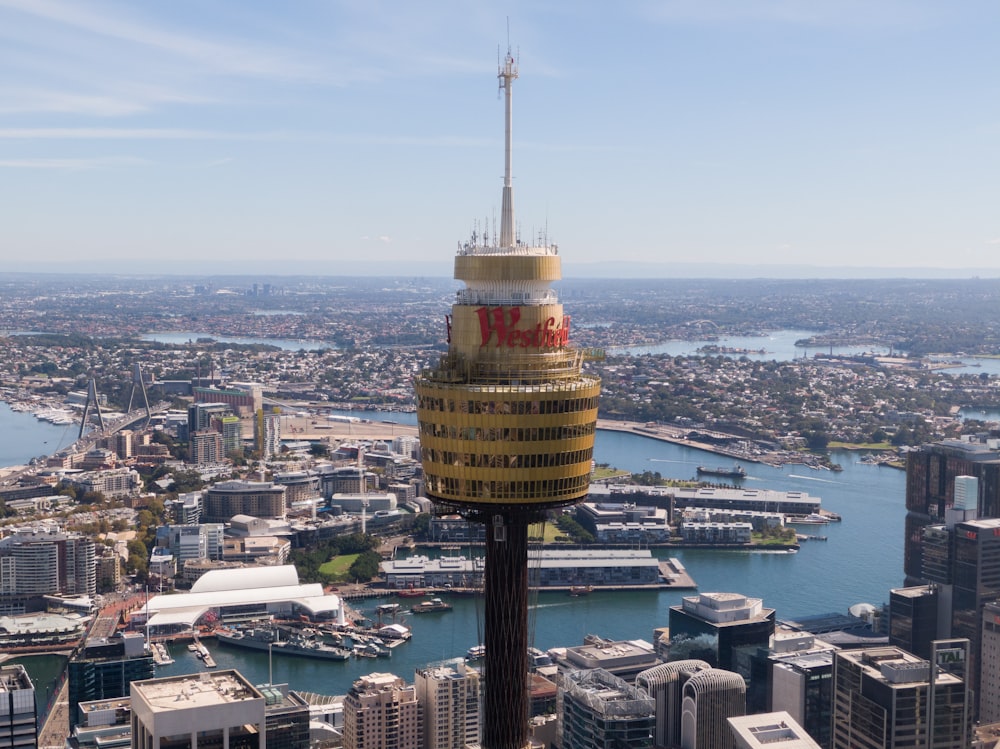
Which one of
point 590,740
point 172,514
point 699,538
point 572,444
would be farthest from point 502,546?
point 172,514

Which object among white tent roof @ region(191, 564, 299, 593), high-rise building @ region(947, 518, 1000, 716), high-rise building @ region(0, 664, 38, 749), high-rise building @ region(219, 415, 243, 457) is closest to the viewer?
high-rise building @ region(0, 664, 38, 749)

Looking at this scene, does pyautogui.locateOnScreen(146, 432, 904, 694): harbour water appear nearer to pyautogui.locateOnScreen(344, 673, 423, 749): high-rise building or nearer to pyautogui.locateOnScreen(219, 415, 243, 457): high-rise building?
pyautogui.locateOnScreen(344, 673, 423, 749): high-rise building

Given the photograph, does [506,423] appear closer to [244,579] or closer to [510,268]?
[510,268]

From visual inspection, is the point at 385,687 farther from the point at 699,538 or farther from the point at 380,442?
the point at 380,442

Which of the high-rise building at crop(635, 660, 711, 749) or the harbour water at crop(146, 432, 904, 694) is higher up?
the high-rise building at crop(635, 660, 711, 749)

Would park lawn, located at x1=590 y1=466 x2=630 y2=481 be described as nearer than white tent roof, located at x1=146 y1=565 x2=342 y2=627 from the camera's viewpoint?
No

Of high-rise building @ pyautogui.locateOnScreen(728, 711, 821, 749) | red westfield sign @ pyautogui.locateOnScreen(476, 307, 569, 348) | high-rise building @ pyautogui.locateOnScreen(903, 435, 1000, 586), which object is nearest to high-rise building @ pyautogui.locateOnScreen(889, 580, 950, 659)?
high-rise building @ pyautogui.locateOnScreen(903, 435, 1000, 586)

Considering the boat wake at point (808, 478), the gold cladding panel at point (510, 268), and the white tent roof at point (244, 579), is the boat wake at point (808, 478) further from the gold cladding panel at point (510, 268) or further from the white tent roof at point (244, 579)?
the gold cladding panel at point (510, 268)

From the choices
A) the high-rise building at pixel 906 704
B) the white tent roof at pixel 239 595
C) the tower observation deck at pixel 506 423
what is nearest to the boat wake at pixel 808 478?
the white tent roof at pixel 239 595
